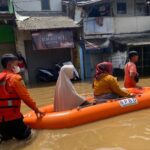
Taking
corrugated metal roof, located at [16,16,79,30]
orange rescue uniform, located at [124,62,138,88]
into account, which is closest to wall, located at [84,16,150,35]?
corrugated metal roof, located at [16,16,79,30]

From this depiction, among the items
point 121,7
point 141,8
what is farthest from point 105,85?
A: point 141,8

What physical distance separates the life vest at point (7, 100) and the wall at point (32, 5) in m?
16.2

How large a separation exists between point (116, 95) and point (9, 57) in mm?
2923

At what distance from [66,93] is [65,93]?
2 centimetres

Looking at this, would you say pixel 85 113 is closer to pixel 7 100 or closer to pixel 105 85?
pixel 105 85

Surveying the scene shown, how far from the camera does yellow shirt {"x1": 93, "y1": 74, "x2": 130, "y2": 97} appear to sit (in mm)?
7243

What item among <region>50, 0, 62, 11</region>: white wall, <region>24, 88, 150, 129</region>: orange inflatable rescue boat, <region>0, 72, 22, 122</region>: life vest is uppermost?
<region>50, 0, 62, 11</region>: white wall

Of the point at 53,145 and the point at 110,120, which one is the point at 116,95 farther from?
the point at 53,145

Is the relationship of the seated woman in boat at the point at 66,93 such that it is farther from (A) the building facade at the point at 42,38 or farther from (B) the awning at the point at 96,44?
(B) the awning at the point at 96,44

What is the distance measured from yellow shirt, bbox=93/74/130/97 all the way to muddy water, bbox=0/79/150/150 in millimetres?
578

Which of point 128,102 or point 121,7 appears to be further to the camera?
point 121,7

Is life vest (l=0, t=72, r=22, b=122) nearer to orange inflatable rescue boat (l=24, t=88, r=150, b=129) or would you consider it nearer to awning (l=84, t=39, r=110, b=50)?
orange inflatable rescue boat (l=24, t=88, r=150, b=129)

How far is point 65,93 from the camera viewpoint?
688 centimetres

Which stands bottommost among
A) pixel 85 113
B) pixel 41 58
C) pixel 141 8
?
pixel 41 58
